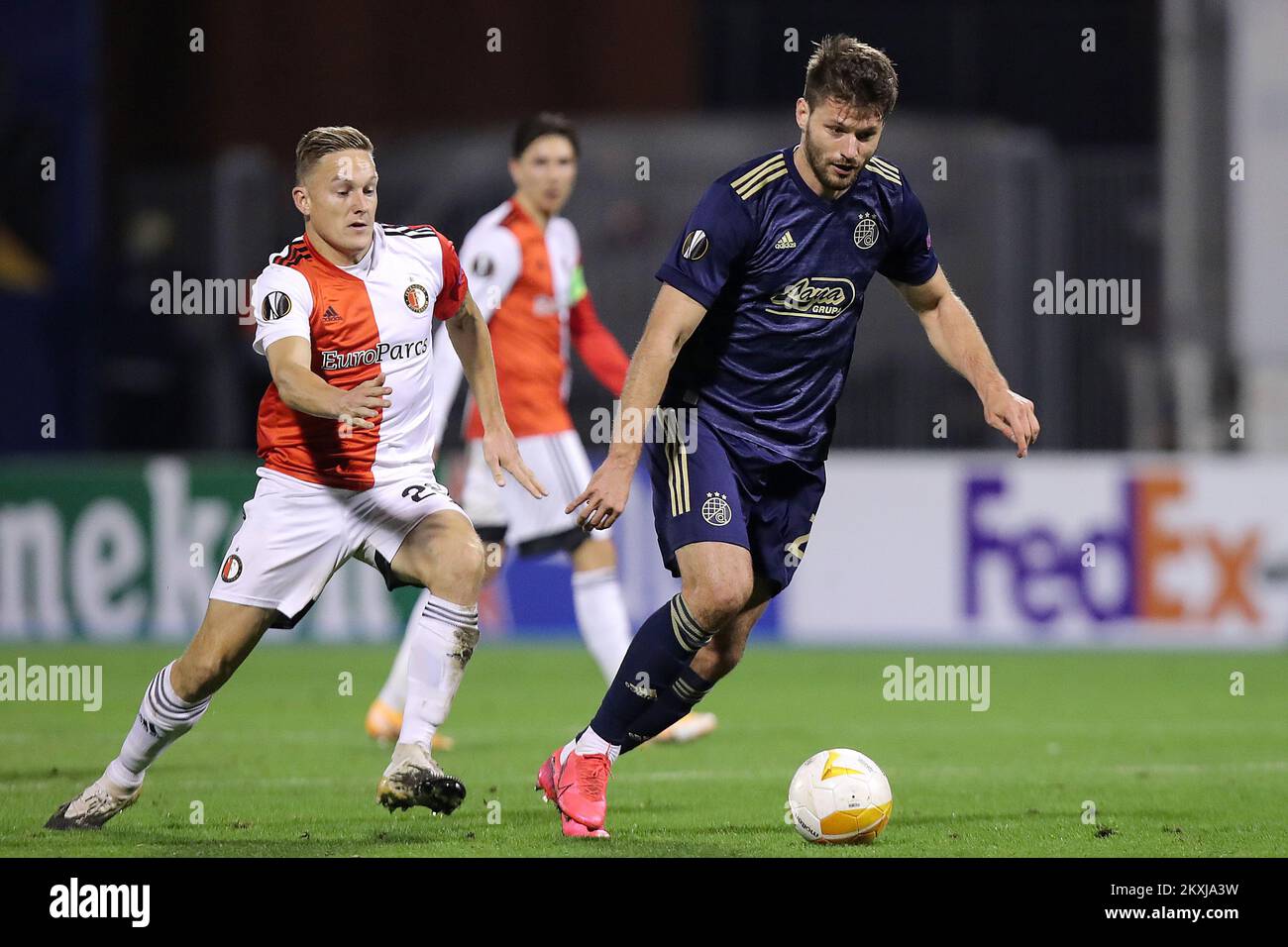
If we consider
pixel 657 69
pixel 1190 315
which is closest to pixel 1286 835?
pixel 1190 315

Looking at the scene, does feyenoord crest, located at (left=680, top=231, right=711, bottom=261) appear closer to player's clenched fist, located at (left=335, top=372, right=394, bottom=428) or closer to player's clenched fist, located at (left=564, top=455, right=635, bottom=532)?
player's clenched fist, located at (left=564, top=455, right=635, bottom=532)

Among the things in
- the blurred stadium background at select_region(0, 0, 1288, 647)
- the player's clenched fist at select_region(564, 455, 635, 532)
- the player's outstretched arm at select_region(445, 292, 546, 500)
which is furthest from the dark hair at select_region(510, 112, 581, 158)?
the blurred stadium background at select_region(0, 0, 1288, 647)

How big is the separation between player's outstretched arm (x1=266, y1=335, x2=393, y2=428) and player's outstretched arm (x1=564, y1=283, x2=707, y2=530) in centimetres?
67

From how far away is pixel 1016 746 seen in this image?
30.6 ft

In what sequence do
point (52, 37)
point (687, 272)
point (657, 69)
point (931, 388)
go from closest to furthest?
point (687, 272), point (931, 388), point (52, 37), point (657, 69)

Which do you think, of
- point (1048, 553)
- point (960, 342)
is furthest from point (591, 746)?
point (1048, 553)

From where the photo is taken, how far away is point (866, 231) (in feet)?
21.5

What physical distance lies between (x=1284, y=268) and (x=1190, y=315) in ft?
2.70

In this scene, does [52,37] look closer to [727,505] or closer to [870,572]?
[870,572]

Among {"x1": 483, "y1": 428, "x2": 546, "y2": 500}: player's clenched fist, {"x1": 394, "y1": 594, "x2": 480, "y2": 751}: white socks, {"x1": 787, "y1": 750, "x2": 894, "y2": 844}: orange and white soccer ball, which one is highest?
{"x1": 483, "y1": 428, "x2": 546, "y2": 500}: player's clenched fist

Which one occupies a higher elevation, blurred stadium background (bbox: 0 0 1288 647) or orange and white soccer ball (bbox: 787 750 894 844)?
blurred stadium background (bbox: 0 0 1288 647)

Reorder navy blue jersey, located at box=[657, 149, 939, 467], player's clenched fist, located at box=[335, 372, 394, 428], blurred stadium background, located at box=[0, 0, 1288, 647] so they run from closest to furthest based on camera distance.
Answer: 1. player's clenched fist, located at box=[335, 372, 394, 428]
2. navy blue jersey, located at box=[657, 149, 939, 467]
3. blurred stadium background, located at box=[0, 0, 1288, 647]

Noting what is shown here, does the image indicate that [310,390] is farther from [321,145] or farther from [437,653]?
[437,653]

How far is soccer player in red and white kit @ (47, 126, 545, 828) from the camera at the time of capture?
6418 mm
